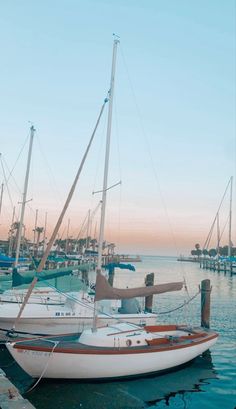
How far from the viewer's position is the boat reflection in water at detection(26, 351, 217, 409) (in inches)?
446

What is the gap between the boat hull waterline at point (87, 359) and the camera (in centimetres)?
1205

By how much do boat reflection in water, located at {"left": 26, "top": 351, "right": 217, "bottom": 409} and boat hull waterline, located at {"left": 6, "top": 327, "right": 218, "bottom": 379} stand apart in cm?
30

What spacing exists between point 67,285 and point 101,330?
717 centimetres

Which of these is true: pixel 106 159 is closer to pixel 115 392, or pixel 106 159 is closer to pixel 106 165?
pixel 106 165

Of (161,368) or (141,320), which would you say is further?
(141,320)

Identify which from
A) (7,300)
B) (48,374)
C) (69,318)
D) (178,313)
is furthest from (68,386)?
(178,313)

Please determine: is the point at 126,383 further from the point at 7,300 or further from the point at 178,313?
the point at 178,313

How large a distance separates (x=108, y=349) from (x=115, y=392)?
4.53ft

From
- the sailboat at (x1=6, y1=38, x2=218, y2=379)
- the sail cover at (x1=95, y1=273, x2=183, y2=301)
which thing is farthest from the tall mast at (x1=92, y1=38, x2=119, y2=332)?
the sail cover at (x1=95, y1=273, x2=183, y2=301)

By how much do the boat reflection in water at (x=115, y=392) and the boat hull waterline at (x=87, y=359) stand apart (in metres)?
0.30

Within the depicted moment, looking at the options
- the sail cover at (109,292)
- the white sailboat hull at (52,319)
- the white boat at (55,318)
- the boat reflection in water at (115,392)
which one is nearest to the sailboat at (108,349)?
the sail cover at (109,292)

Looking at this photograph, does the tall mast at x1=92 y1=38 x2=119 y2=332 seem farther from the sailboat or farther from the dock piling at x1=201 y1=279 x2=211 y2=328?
the dock piling at x1=201 y1=279 x2=211 y2=328

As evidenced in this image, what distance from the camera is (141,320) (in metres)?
18.2

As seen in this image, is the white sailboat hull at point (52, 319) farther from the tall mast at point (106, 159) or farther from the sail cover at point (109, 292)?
the tall mast at point (106, 159)
